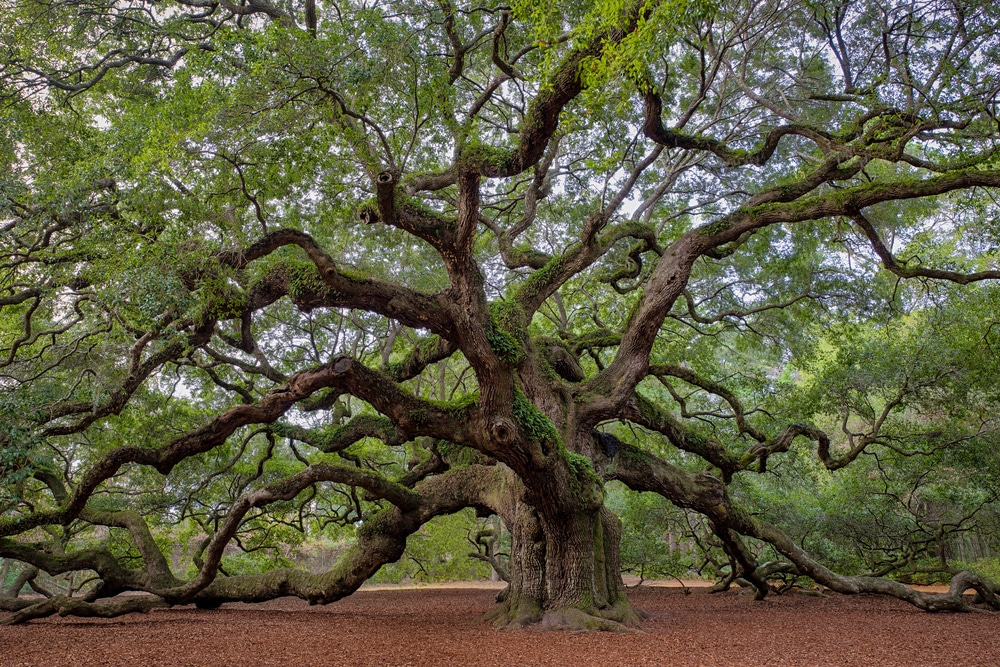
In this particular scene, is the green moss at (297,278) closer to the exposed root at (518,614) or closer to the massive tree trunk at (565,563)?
the massive tree trunk at (565,563)

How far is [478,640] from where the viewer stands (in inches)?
222

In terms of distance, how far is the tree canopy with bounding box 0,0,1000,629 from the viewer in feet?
19.3

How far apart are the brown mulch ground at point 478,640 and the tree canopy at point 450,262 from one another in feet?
1.99

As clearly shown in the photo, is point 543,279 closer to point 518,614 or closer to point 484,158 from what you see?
point 484,158

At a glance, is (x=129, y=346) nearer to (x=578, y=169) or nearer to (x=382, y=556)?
(x=382, y=556)

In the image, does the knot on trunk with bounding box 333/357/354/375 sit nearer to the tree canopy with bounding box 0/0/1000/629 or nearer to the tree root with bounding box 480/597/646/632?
the tree canopy with bounding box 0/0/1000/629

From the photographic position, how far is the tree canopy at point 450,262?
231 inches

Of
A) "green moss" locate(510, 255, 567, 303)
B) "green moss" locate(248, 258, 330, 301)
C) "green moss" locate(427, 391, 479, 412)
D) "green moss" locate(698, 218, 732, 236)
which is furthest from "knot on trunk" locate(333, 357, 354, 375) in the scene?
"green moss" locate(698, 218, 732, 236)

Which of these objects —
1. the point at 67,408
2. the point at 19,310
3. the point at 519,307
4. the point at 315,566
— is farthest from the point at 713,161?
the point at 315,566

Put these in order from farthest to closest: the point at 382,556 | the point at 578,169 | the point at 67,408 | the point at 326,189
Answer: the point at 578,169
the point at 326,189
the point at 382,556
the point at 67,408

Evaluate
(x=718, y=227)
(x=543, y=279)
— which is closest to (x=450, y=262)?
(x=543, y=279)

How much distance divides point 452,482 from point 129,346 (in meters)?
3.91

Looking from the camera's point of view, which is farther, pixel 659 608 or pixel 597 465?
pixel 659 608

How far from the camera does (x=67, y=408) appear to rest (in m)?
6.47
